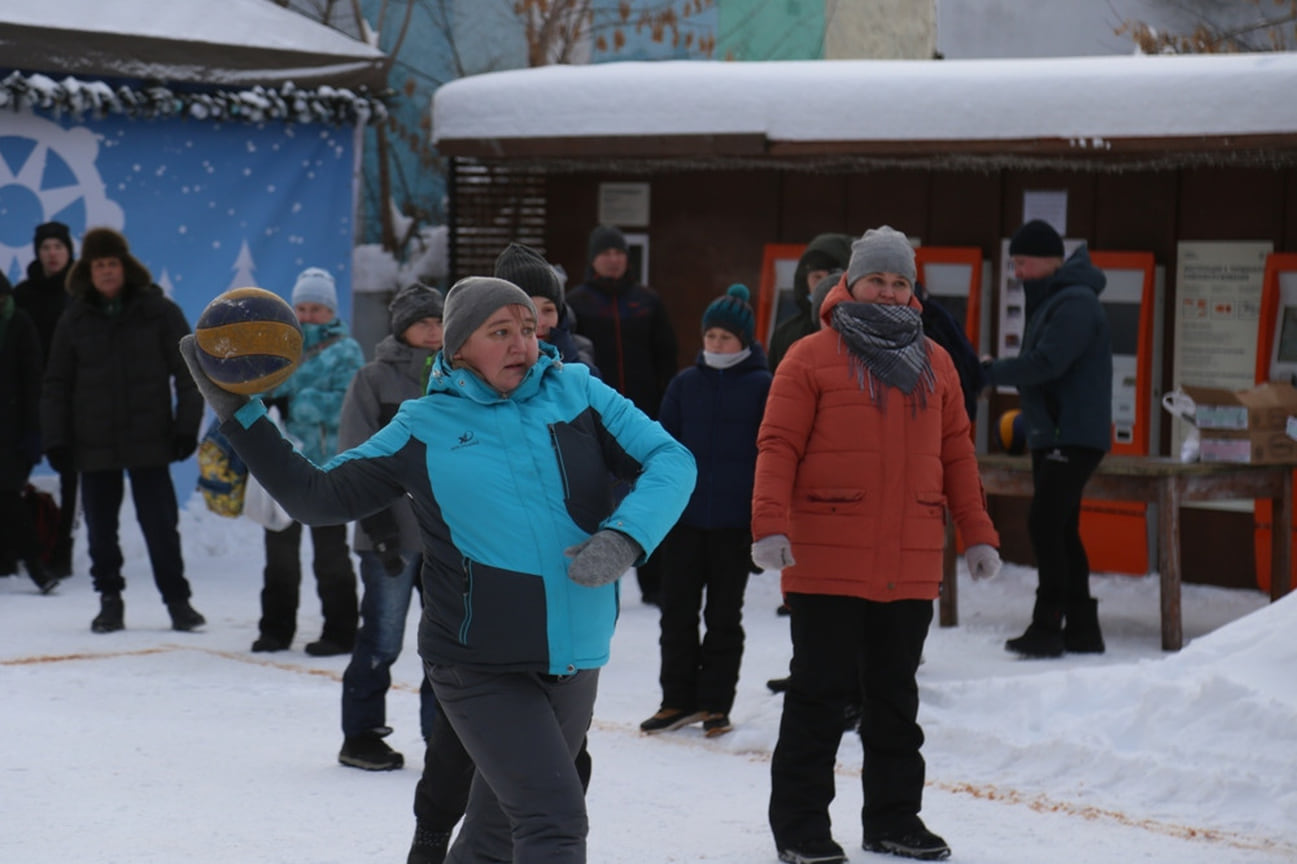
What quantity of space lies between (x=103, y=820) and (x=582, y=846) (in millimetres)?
2275

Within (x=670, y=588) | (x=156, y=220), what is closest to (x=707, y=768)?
(x=670, y=588)

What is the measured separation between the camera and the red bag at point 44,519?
10.9 meters

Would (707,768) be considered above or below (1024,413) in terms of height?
below

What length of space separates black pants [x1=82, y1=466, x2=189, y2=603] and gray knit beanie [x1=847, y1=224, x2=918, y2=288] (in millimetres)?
4691

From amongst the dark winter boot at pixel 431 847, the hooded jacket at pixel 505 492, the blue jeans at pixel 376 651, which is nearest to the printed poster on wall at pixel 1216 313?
the blue jeans at pixel 376 651

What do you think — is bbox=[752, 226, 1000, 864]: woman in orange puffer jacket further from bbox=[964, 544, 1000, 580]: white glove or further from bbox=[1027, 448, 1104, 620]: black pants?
bbox=[1027, 448, 1104, 620]: black pants

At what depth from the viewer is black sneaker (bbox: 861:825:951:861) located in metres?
5.23

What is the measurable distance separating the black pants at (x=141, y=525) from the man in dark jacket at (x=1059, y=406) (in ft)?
12.8

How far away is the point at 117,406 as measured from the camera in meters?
9.06

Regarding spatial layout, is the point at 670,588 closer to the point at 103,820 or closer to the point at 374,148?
the point at 103,820

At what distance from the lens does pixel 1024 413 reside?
8.70 m

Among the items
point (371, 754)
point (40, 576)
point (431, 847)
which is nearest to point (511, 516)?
point (431, 847)

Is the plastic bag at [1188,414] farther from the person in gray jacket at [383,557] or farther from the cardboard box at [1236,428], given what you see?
the person in gray jacket at [383,557]

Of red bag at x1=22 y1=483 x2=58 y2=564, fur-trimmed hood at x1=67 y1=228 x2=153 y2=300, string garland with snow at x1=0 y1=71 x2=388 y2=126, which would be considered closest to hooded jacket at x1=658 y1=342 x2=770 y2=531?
fur-trimmed hood at x1=67 y1=228 x2=153 y2=300
